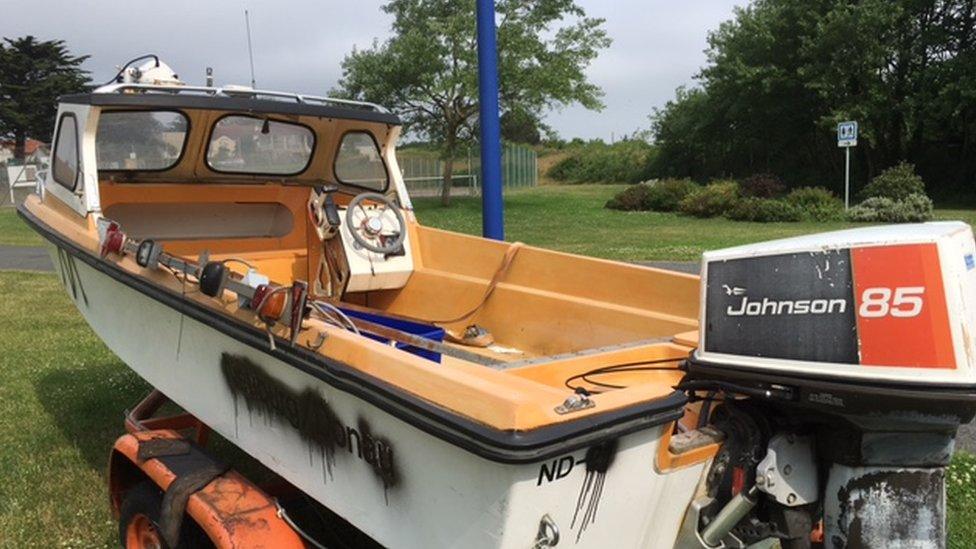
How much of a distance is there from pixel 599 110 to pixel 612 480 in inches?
1089

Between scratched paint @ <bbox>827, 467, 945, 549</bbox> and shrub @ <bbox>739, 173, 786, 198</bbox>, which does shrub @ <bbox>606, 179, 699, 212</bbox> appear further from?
scratched paint @ <bbox>827, 467, 945, 549</bbox>

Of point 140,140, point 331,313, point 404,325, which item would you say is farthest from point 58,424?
point 331,313

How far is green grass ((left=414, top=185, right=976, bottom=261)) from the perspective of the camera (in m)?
16.4

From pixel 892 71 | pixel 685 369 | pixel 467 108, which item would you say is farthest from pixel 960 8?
pixel 685 369

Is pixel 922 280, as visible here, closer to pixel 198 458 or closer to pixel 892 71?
pixel 198 458

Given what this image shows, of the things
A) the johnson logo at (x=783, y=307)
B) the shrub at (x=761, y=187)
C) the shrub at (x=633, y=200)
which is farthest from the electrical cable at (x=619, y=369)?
the shrub at (x=633, y=200)

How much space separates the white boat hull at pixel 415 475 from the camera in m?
2.10

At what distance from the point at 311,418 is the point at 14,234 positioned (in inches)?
928

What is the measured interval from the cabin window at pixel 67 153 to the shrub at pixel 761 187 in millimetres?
24216

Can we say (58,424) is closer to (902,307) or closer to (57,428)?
(57,428)

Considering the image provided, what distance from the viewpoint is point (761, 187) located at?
27281mm

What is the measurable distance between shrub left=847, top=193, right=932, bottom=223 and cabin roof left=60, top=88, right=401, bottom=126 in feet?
64.3

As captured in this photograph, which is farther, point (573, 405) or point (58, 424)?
point (58, 424)

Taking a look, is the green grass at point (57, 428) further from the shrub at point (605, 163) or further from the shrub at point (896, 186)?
the shrub at point (605, 163)
